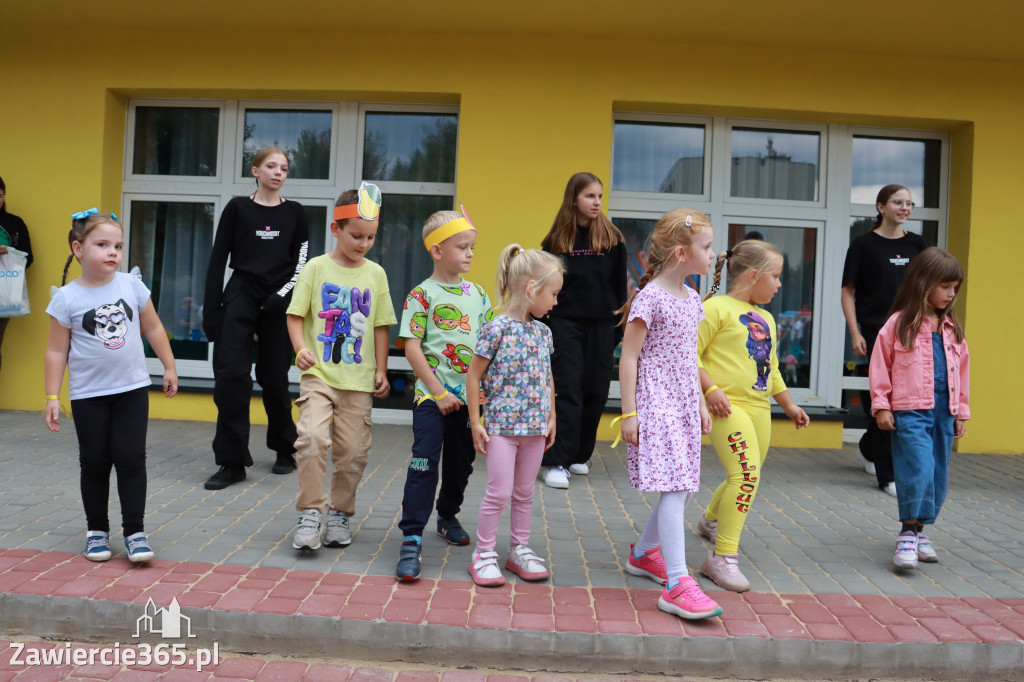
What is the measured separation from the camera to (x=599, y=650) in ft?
9.88

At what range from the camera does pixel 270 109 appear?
8047 mm

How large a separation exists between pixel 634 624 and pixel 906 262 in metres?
4.30

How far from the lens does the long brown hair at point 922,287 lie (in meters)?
4.06

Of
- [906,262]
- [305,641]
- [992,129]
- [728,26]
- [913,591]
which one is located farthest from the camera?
[992,129]

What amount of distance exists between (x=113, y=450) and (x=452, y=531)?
1.67 metres

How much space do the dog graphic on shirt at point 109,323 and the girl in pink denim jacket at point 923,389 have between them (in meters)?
3.70

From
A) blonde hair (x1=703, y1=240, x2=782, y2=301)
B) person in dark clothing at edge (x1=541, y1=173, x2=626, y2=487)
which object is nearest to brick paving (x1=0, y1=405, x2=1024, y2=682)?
person in dark clothing at edge (x1=541, y1=173, x2=626, y2=487)

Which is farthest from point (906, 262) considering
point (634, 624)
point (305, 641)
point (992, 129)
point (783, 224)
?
point (305, 641)

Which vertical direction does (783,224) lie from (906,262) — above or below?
above

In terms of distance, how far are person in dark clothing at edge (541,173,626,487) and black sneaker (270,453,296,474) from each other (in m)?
1.82

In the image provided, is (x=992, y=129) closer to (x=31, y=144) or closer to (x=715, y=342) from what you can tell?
(x=715, y=342)

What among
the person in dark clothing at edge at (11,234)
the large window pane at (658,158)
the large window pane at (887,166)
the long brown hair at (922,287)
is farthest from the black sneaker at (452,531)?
the large window pane at (887,166)

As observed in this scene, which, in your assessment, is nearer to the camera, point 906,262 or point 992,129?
point 906,262

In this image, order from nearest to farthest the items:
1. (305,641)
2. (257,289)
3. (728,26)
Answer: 1. (305,641)
2. (257,289)
3. (728,26)
